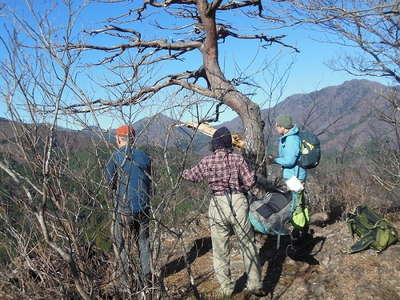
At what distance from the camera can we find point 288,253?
15.3ft

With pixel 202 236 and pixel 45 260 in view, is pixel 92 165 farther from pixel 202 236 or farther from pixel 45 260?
pixel 202 236

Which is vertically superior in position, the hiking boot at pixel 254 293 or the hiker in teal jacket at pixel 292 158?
the hiker in teal jacket at pixel 292 158

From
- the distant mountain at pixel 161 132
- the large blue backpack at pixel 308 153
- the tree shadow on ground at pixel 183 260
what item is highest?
the distant mountain at pixel 161 132

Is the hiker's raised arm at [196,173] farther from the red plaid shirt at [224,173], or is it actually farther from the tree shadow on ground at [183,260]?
the tree shadow on ground at [183,260]

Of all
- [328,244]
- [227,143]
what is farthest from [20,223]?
→ [328,244]

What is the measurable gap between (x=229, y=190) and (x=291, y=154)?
3.44 feet

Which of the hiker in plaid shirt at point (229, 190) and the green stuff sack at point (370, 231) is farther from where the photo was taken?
the green stuff sack at point (370, 231)

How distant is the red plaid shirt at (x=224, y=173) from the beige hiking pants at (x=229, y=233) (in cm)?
10

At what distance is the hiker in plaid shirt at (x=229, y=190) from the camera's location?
3.53 meters

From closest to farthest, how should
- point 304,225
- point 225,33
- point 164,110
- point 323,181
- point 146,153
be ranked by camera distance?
point 164,110
point 146,153
point 304,225
point 225,33
point 323,181

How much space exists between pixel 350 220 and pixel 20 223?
366 cm

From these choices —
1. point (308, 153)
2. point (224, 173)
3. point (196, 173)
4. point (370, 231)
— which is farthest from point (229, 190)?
point (370, 231)

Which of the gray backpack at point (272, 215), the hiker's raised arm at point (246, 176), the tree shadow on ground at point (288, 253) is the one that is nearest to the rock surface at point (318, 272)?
the tree shadow on ground at point (288, 253)

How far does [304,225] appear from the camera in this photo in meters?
4.41
